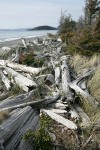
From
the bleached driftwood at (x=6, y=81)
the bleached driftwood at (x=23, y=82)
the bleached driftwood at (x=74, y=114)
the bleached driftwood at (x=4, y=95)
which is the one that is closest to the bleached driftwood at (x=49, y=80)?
the bleached driftwood at (x=23, y=82)

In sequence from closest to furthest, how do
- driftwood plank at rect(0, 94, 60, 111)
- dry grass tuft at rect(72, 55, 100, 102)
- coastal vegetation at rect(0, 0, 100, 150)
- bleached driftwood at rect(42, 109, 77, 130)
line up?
coastal vegetation at rect(0, 0, 100, 150), bleached driftwood at rect(42, 109, 77, 130), driftwood plank at rect(0, 94, 60, 111), dry grass tuft at rect(72, 55, 100, 102)

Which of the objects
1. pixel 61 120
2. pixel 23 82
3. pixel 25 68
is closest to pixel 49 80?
pixel 23 82

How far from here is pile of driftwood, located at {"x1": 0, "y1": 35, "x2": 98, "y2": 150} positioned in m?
7.54

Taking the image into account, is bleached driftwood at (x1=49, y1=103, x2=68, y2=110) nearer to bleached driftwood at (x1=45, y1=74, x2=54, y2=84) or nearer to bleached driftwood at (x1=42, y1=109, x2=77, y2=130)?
bleached driftwood at (x1=42, y1=109, x2=77, y2=130)

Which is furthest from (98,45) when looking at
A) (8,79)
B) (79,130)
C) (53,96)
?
(79,130)

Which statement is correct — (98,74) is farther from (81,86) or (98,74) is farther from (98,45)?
(98,45)

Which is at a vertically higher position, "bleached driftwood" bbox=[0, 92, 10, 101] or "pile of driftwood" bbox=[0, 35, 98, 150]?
"pile of driftwood" bbox=[0, 35, 98, 150]

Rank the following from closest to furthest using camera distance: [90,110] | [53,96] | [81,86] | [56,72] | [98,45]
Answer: [90,110] → [53,96] → [81,86] → [56,72] → [98,45]

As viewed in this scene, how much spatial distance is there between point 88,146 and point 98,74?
14.9ft

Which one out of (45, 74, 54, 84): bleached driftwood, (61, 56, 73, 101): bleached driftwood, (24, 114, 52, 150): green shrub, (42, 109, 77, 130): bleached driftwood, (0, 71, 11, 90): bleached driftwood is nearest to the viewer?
(24, 114, 52, 150): green shrub

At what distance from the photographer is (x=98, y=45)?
1739 cm

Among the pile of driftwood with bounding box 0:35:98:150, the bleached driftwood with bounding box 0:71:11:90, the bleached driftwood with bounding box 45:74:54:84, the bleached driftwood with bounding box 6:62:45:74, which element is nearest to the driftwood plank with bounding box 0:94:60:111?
the pile of driftwood with bounding box 0:35:98:150

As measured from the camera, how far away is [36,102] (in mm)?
9484

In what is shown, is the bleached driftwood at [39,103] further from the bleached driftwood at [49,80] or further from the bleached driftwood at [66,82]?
the bleached driftwood at [49,80]
